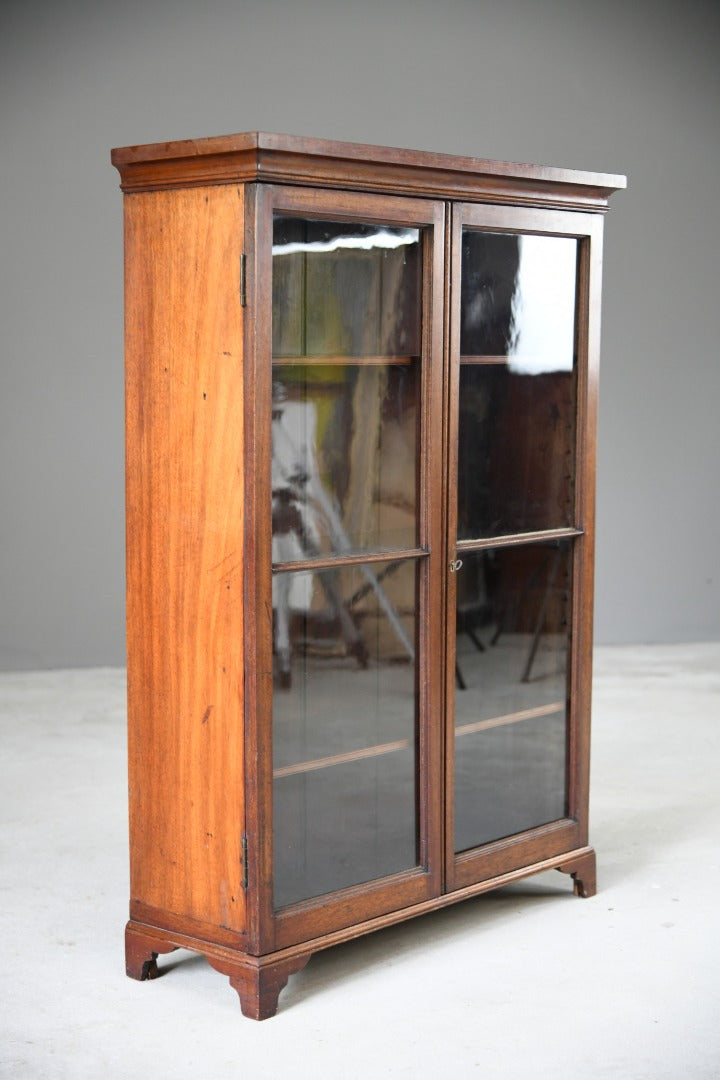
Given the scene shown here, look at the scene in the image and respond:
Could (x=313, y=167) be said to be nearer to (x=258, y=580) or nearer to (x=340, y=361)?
(x=340, y=361)

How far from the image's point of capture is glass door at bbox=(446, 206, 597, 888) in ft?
10.9

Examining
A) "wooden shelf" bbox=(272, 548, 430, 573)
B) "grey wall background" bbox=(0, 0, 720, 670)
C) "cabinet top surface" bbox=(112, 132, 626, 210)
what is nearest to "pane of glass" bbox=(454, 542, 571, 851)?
"wooden shelf" bbox=(272, 548, 430, 573)

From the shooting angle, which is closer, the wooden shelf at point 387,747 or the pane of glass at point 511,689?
the wooden shelf at point 387,747

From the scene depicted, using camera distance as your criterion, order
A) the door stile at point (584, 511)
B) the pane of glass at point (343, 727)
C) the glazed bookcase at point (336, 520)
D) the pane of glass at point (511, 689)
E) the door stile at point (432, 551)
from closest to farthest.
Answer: the glazed bookcase at point (336, 520)
the pane of glass at point (343, 727)
the door stile at point (432, 551)
the pane of glass at point (511, 689)
the door stile at point (584, 511)

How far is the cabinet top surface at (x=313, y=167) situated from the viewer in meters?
2.76

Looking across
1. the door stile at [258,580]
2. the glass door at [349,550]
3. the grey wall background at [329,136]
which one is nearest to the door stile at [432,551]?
the glass door at [349,550]

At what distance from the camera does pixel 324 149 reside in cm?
282

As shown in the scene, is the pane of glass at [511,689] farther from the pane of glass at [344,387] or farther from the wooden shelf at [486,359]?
the wooden shelf at [486,359]

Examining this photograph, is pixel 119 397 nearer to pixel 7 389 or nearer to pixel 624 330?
pixel 7 389

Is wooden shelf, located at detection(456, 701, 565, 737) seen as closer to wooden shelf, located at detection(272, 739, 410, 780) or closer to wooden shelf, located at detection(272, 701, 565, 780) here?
wooden shelf, located at detection(272, 701, 565, 780)

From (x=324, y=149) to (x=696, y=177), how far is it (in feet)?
15.2

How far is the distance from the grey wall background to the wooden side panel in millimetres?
3452

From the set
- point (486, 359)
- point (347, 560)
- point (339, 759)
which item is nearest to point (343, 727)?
point (339, 759)

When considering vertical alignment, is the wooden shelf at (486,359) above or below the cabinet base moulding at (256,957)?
above
